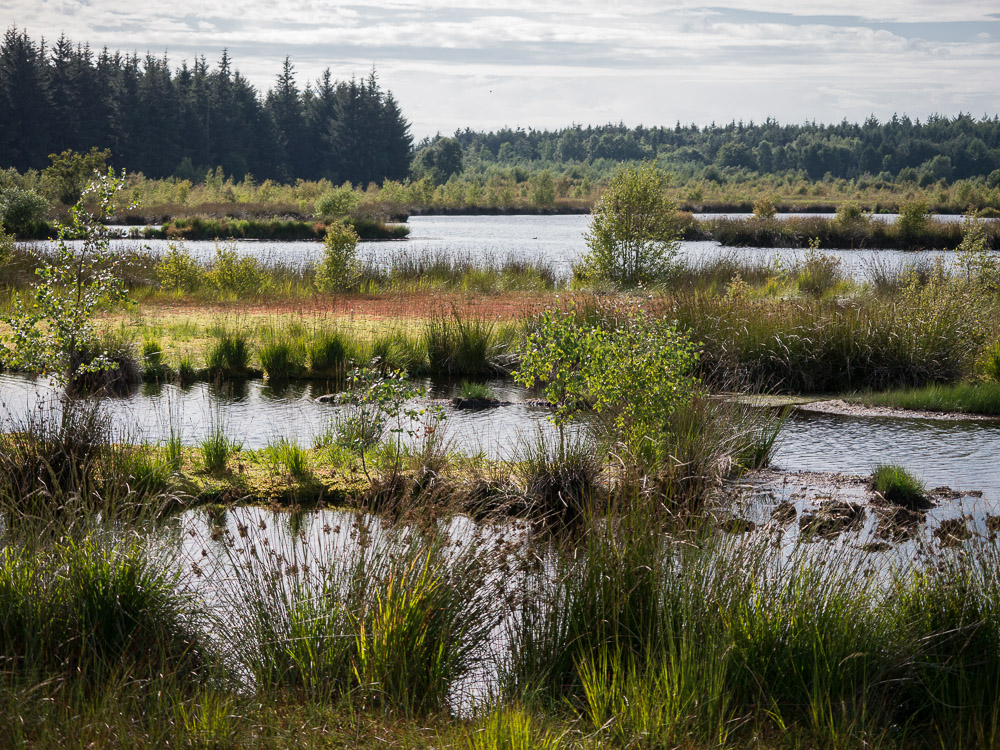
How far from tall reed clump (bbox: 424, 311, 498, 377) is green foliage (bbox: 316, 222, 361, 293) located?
914 centimetres

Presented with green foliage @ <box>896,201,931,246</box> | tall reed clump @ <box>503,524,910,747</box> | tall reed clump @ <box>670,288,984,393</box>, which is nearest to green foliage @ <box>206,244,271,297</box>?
tall reed clump @ <box>670,288,984,393</box>

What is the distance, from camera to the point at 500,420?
1184 centimetres

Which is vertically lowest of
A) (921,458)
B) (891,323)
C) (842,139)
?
(921,458)

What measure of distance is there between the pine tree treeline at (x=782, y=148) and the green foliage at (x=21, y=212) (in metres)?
89.5

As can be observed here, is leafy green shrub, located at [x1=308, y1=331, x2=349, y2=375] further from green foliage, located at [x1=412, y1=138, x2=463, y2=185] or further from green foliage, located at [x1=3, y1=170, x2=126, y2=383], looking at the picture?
green foliage, located at [x1=412, y1=138, x2=463, y2=185]

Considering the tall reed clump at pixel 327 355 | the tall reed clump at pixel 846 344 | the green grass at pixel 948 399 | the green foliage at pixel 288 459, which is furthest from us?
the tall reed clump at pixel 327 355

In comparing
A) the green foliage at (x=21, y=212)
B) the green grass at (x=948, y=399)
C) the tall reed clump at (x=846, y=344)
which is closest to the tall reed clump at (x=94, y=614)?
the tall reed clump at (x=846, y=344)

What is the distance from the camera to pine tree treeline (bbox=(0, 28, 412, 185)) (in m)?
73.3

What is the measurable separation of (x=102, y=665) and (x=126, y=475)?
141 inches

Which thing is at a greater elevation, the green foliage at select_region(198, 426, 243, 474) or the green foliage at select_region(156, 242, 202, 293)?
the green foliage at select_region(156, 242, 202, 293)

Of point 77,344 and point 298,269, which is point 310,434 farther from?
point 298,269

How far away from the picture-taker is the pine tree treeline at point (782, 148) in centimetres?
12394

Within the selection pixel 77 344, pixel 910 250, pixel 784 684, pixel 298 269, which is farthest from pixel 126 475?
pixel 910 250

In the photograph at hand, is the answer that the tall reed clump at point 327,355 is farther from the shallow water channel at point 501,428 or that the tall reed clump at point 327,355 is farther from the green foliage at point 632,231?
the green foliage at point 632,231
